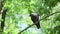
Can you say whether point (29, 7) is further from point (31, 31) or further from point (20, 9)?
point (31, 31)

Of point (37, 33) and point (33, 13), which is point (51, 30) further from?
point (37, 33)

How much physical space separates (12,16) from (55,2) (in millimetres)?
Answer: 2829

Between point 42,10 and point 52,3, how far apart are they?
0.51 metres

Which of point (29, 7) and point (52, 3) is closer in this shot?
point (52, 3)

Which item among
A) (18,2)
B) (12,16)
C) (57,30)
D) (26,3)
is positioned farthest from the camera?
(12,16)

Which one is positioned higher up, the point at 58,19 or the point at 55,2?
the point at 55,2

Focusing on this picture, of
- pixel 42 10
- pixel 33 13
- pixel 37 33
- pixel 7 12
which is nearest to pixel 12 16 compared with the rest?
pixel 7 12

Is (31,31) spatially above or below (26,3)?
below

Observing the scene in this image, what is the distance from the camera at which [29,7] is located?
6965 millimetres

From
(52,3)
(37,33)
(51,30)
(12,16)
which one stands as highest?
(52,3)

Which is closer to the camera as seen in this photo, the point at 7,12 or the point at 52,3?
the point at 52,3

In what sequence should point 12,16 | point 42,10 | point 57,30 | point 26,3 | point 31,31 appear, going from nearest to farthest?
point 57,30
point 42,10
point 26,3
point 12,16
point 31,31

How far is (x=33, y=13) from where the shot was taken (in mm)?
7188

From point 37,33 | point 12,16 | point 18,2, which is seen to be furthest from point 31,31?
point 18,2
